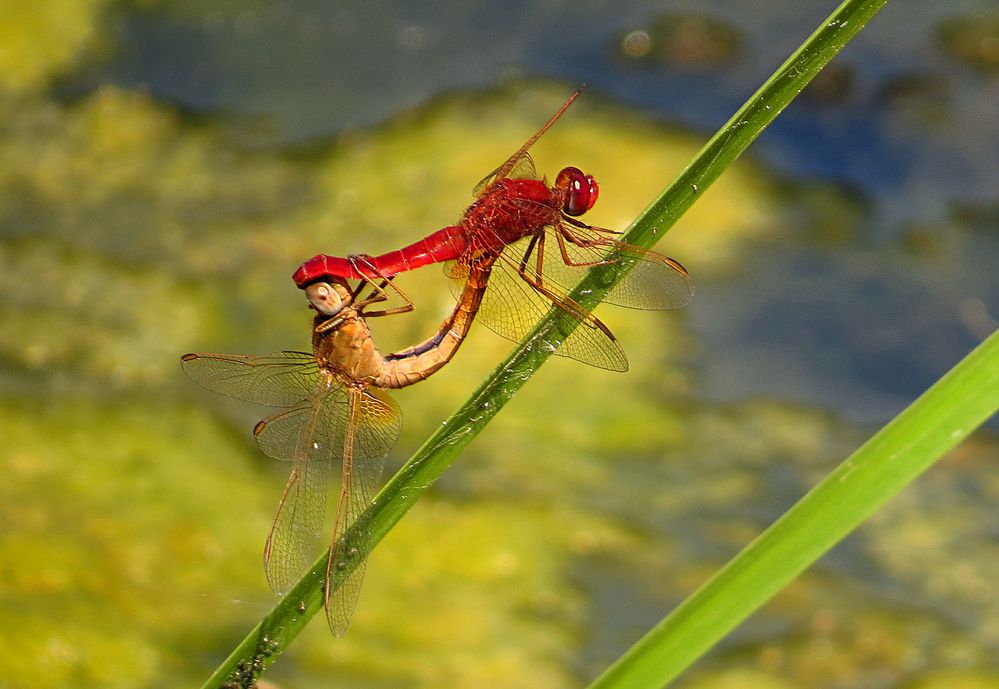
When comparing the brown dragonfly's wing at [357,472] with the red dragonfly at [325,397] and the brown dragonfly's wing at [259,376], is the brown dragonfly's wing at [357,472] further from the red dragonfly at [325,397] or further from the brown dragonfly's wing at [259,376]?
the brown dragonfly's wing at [259,376]

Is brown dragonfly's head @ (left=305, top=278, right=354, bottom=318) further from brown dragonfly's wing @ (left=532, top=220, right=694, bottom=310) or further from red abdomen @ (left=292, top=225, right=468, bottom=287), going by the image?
brown dragonfly's wing @ (left=532, top=220, right=694, bottom=310)

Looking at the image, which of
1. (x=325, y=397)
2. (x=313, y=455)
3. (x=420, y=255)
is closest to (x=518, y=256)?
(x=420, y=255)

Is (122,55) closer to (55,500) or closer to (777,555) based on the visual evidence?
(55,500)

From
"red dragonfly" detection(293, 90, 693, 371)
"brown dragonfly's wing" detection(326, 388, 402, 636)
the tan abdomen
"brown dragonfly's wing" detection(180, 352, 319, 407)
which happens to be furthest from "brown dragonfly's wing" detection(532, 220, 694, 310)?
"brown dragonfly's wing" detection(180, 352, 319, 407)

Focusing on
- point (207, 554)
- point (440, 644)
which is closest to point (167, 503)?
point (207, 554)

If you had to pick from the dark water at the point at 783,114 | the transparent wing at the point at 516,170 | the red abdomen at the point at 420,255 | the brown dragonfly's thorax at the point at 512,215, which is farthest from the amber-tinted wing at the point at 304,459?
the dark water at the point at 783,114

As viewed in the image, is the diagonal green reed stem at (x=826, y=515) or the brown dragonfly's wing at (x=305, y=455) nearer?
the diagonal green reed stem at (x=826, y=515)

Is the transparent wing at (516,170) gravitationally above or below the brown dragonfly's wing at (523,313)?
above
